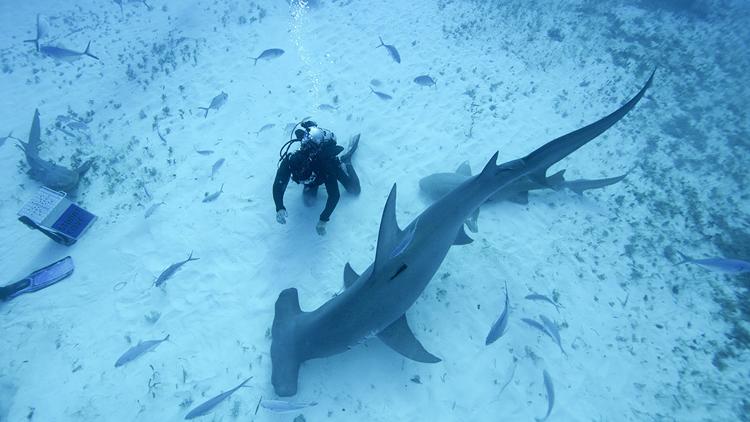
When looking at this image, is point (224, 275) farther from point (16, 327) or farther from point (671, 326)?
point (671, 326)

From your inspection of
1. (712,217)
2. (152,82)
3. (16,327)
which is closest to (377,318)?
(16,327)

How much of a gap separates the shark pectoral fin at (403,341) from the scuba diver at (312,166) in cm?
219

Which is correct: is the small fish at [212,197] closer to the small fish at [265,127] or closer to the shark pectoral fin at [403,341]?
the small fish at [265,127]

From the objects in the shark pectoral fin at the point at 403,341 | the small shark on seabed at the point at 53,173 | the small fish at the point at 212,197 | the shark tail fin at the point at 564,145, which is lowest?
the shark pectoral fin at the point at 403,341

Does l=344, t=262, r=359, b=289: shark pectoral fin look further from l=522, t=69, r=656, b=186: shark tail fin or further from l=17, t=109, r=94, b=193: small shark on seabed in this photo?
l=17, t=109, r=94, b=193: small shark on seabed

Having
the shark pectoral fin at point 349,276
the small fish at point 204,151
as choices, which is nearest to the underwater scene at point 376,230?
the shark pectoral fin at point 349,276

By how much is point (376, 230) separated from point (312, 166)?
1527 mm

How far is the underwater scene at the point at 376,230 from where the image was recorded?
14.2ft

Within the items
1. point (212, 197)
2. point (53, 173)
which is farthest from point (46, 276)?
point (212, 197)

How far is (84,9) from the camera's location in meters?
13.6

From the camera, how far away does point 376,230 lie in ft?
19.8

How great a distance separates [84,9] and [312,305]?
634 inches

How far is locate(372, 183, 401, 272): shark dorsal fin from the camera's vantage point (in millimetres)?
3611

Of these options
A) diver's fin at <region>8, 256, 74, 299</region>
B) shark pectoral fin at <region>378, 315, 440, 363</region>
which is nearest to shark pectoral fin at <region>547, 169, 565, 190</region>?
shark pectoral fin at <region>378, 315, 440, 363</region>
